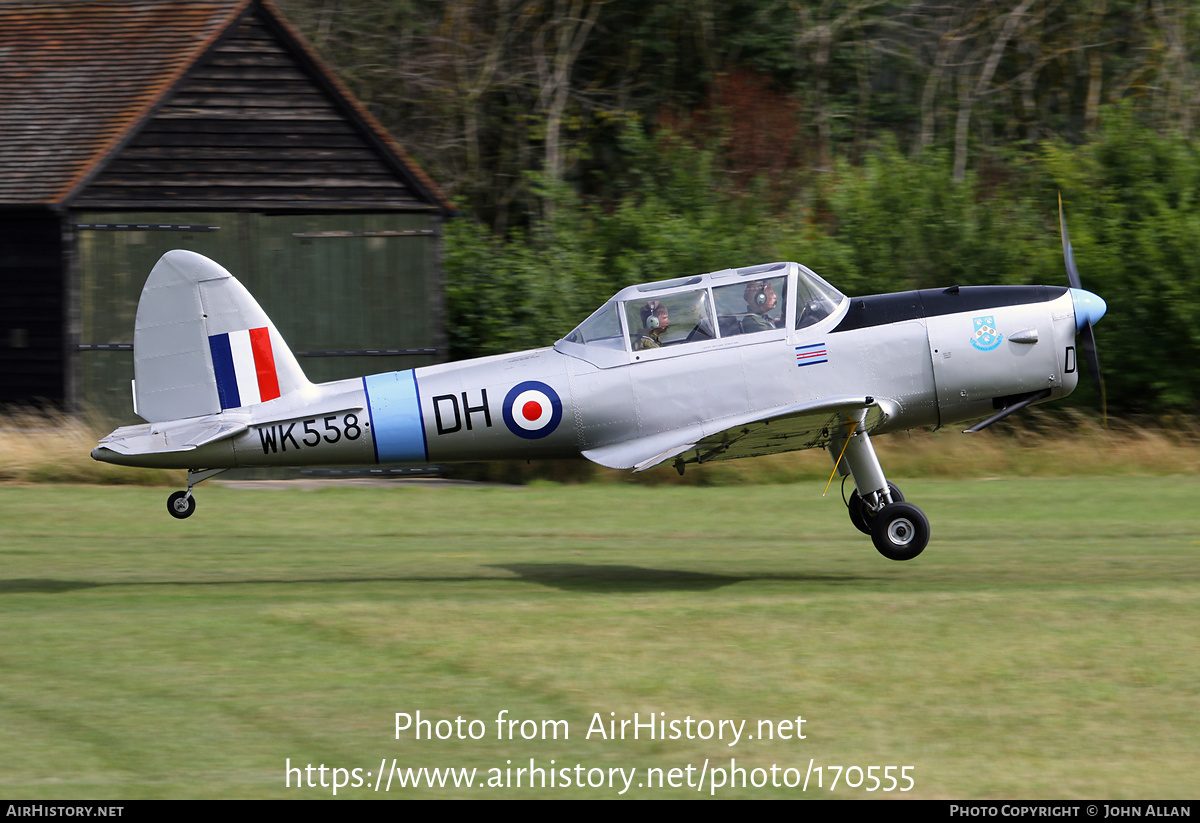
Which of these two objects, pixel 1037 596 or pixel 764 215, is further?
pixel 764 215

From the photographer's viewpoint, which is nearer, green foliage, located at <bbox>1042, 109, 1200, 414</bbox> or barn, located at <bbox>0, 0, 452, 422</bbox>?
barn, located at <bbox>0, 0, 452, 422</bbox>

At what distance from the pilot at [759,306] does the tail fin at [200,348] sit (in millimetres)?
3624

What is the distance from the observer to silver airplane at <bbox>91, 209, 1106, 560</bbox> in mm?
10227

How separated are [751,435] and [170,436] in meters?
4.49

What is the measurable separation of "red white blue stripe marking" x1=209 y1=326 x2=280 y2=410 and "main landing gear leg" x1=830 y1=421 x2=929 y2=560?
460 centimetres

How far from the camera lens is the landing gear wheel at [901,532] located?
403 inches

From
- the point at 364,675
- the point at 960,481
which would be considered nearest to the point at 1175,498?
the point at 960,481

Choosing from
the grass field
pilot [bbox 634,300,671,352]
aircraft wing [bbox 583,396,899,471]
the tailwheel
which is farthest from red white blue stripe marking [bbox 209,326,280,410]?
pilot [bbox 634,300,671,352]

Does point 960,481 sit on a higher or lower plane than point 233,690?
lower

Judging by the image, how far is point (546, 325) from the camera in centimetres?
2000

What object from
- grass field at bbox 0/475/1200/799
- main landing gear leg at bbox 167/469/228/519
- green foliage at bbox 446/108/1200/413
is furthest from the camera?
green foliage at bbox 446/108/1200/413

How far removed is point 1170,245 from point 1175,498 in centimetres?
597

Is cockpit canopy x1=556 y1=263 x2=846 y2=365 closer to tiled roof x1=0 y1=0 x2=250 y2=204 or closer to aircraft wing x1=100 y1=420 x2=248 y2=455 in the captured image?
aircraft wing x1=100 y1=420 x2=248 y2=455

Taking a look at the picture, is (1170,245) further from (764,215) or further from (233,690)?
(233,690)
